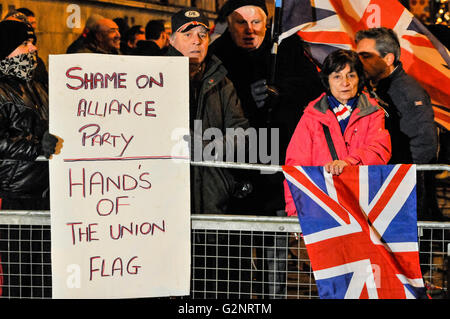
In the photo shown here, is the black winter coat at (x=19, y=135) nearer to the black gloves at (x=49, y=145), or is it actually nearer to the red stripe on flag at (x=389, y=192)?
the black gloves at (x=49, y=145)

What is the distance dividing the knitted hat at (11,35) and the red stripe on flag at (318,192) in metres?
2.15

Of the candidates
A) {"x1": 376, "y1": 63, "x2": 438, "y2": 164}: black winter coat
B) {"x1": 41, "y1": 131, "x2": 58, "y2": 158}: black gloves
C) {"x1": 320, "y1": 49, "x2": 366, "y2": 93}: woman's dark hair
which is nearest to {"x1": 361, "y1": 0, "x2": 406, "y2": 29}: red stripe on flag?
{"x1": 376, "y1": 63, "x2": 438, "y2": 164}: black winter coat

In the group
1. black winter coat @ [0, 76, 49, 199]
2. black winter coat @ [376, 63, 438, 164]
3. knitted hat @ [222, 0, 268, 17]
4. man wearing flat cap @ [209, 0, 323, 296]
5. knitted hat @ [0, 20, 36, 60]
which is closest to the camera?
black winter coat @ [0, 76, 49, 199]

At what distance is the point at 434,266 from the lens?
4.72 m

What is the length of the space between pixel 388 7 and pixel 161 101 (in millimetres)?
2014

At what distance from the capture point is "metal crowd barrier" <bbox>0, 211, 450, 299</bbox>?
4.48 meters

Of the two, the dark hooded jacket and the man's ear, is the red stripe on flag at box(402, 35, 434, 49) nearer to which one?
the man's ear

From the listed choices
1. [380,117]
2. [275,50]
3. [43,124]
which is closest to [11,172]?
[43,124]

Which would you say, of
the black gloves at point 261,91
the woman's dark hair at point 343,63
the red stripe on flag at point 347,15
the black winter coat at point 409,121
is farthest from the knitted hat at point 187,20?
the black winter coat at point 409,121

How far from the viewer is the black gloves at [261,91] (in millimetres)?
5133

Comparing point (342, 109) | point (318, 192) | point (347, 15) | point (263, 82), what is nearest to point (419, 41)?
point (347, 15)

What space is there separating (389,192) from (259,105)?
132cm

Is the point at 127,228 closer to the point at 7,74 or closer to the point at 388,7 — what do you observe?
the point at 7,74

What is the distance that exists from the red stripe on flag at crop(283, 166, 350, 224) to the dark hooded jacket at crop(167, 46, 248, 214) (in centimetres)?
48
